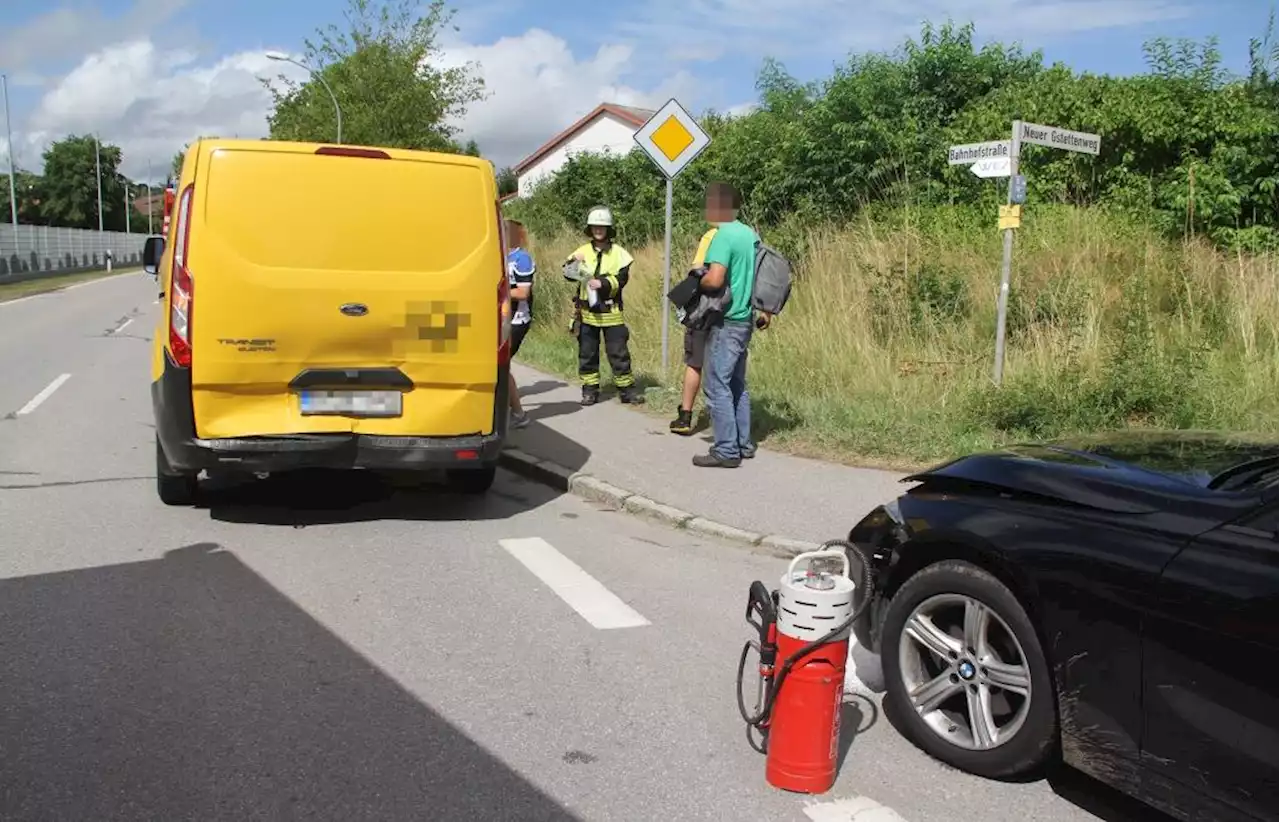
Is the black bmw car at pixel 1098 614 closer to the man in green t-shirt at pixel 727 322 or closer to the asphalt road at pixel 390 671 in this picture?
the asphalt road at pixel 390 671

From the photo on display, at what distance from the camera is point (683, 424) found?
8.92 meters

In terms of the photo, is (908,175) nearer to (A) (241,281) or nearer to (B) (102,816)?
(A) (241,281)

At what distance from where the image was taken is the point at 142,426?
31.1ft

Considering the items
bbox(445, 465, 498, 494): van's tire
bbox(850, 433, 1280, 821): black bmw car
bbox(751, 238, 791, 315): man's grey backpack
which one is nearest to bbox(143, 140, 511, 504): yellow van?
bbox(445, 465, 498, 494): van's tire

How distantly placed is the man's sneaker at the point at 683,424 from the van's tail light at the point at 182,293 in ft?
14.3

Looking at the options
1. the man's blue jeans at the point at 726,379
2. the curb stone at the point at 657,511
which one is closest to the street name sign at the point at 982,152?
the man's blue jeans at the point at 726,379

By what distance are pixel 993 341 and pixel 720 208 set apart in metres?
4.05

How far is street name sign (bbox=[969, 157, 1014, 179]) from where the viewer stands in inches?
328

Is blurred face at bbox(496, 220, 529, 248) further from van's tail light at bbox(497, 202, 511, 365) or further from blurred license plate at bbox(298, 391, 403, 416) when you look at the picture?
blurred license plate at bbox(298, 391, 403, 416)

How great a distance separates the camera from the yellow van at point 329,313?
5.56 meters

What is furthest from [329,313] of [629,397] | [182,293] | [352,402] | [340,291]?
[629,397]

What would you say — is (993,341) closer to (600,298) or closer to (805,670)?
(600,298)

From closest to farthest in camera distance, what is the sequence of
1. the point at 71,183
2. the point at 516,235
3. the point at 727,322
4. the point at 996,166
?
the point at 727,322, the point at 996,166, the point at 516,235, the point at 71,183

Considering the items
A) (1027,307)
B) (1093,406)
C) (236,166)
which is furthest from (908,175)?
(236,166)
